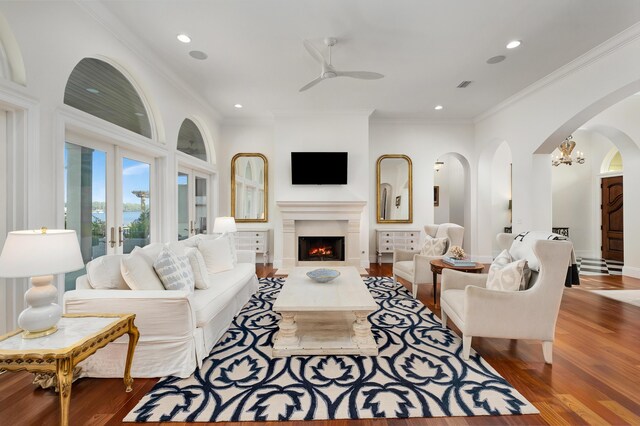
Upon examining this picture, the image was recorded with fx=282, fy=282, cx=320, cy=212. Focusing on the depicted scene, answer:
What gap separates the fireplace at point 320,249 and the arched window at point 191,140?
2559 millimetres

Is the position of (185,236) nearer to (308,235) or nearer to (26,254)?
(308,235)

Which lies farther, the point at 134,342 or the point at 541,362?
the point at 541,362

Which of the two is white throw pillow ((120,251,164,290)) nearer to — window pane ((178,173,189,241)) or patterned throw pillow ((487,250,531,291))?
window pane ((178,173,189,241))

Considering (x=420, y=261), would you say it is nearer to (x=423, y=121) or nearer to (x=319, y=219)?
(x=319, y=219)

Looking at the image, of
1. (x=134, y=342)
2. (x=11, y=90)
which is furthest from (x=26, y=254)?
(x=11, y=90)

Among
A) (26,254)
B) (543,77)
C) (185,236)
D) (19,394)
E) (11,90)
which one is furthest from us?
(185,236)

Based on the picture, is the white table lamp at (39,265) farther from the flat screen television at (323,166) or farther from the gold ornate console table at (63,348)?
the flat screen television at (323,166)

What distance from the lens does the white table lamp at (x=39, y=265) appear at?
143 centimetres

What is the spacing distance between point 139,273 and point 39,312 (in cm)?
62

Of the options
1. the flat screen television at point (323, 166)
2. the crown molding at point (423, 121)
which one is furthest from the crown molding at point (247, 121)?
the crown molding at point (423, 121)

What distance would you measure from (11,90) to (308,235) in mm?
4356

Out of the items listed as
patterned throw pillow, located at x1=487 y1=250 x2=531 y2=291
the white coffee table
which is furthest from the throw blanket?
the white coffee table

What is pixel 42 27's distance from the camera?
2201 mm

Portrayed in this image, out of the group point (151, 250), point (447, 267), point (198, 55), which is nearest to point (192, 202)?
point (198, 55)
